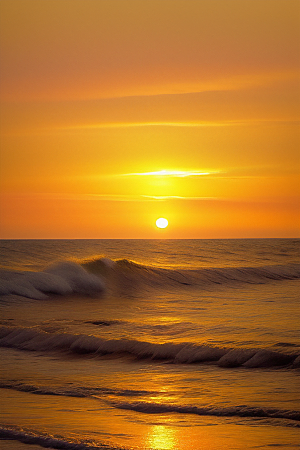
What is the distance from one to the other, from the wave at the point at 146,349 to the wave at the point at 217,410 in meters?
2.89

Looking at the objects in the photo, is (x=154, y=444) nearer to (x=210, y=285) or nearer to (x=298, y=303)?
(x=298, y=303)

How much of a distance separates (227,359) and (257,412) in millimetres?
3384

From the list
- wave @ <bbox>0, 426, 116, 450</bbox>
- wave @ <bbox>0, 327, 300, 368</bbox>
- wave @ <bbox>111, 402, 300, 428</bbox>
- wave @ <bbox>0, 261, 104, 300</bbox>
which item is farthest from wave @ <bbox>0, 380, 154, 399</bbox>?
wave @ <bbox>0, 261, 104, 300</bbox>

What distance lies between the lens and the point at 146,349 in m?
12.2

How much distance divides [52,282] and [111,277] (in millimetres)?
5478

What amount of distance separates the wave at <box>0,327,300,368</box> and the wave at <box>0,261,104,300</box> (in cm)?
1081

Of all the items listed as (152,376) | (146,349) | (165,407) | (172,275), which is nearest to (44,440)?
(165,407)

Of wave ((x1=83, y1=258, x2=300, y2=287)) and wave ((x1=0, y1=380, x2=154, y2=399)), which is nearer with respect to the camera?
wave ((x1=0, y1=380, x2=154, y2=399))

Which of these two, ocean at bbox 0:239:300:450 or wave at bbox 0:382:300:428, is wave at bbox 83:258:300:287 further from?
wave at bbox 0:382:300:428

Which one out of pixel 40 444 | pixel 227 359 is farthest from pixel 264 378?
pixel 40 444

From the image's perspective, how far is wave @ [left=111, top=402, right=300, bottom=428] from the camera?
758 centimetres

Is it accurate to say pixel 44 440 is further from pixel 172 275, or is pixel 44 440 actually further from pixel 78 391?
pixel 172 275

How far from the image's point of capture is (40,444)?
21.3 feet

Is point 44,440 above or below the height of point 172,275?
below
